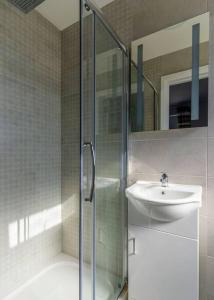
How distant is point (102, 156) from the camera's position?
1.30m

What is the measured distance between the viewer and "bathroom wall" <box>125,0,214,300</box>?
1240mm

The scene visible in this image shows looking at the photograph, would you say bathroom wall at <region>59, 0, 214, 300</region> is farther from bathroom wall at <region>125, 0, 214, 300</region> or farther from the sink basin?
the sink basin

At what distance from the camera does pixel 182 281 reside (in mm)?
1135

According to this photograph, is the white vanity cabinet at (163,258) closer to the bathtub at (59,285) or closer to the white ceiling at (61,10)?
the bathtub at (59,285)

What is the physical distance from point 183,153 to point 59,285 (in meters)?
1.53

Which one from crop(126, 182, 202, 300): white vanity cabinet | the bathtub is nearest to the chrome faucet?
crop(126, 182, 202, 300): white vanity cabinet

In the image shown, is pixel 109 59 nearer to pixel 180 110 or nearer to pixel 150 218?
pixel 180 110

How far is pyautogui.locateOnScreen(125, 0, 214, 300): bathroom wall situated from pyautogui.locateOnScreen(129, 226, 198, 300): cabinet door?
21 cm

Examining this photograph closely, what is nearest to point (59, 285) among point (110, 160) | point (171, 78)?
point (110, 160)

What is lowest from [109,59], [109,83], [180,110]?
[180,110]

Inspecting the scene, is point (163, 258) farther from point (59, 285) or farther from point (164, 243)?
point (59, 285)

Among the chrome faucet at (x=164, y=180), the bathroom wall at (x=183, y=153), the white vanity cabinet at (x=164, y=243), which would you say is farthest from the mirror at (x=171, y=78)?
the white vanity cabinet at (x=164, y=243)

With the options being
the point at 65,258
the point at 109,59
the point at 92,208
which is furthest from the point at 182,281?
the point at 109,59

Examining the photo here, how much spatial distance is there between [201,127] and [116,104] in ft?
2.08
